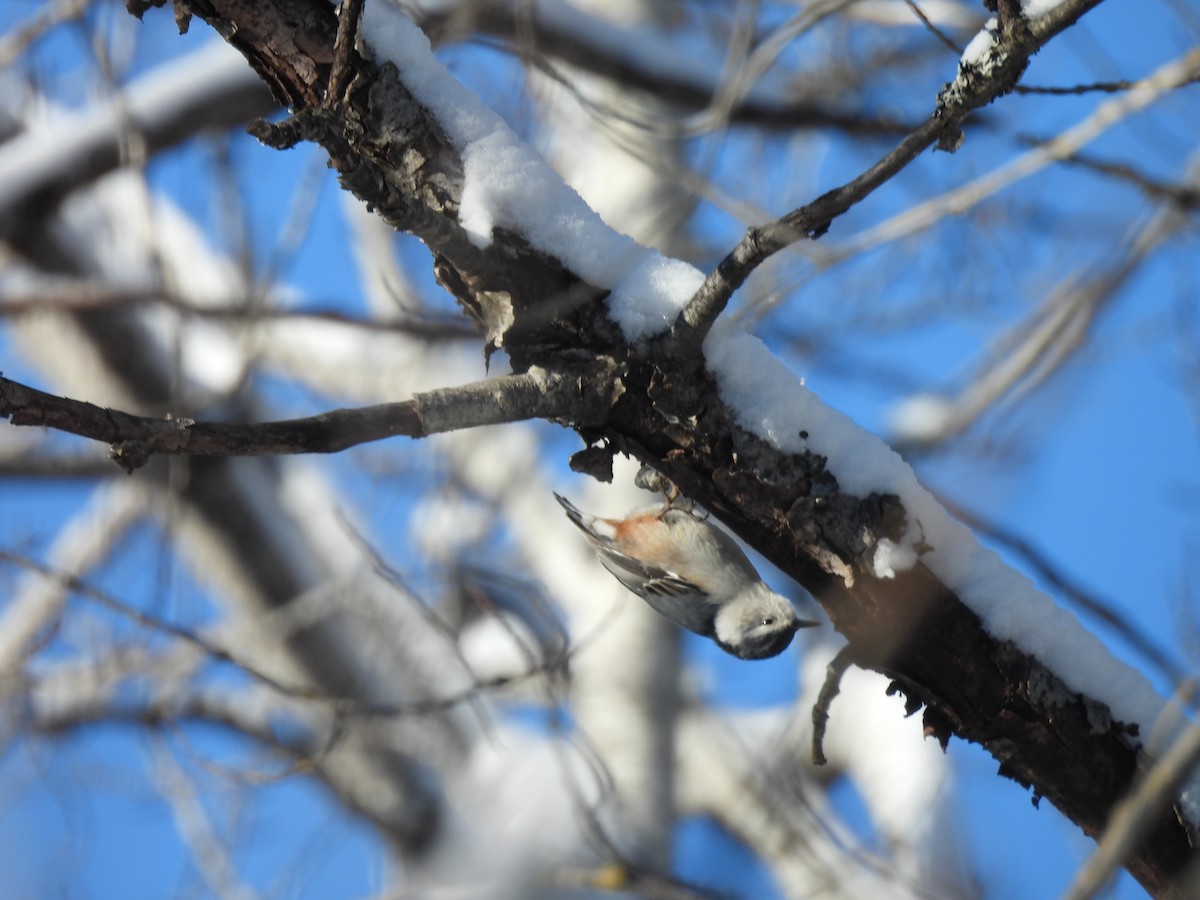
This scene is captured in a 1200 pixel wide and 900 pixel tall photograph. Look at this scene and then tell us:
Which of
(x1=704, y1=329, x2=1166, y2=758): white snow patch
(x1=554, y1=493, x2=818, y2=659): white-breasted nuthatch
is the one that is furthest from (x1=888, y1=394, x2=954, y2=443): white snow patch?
(x1=704, y1=329, x2=1166, y2=758): white snow patch

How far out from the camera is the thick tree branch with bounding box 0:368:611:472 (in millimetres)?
1014

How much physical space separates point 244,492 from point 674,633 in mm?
1773

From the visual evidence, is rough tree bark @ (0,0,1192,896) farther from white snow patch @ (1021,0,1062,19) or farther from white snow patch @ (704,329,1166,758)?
white snow patch @ (1021,0,1062,19)

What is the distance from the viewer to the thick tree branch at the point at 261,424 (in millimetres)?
1014

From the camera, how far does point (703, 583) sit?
7.10ft

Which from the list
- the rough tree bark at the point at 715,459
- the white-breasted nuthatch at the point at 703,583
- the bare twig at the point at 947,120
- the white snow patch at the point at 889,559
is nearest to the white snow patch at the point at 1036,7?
the bare twig at the point at 947,120

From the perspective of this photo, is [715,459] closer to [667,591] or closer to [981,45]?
[981,45]

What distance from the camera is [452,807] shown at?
3.55 metres

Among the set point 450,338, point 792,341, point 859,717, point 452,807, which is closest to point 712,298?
point 450,338

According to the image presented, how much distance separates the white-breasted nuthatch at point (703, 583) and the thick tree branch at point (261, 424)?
3.11 feet

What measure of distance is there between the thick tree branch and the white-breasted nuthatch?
95cm

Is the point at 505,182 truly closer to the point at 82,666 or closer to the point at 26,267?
the point at 26,267

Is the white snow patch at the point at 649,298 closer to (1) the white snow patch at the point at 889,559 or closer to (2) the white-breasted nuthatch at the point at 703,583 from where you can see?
(1) the white snow patch at the point at 889,559

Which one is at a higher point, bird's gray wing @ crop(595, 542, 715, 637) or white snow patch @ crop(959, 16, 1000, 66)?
bird's gray wing @ crop(595, 542, 715, 637)
